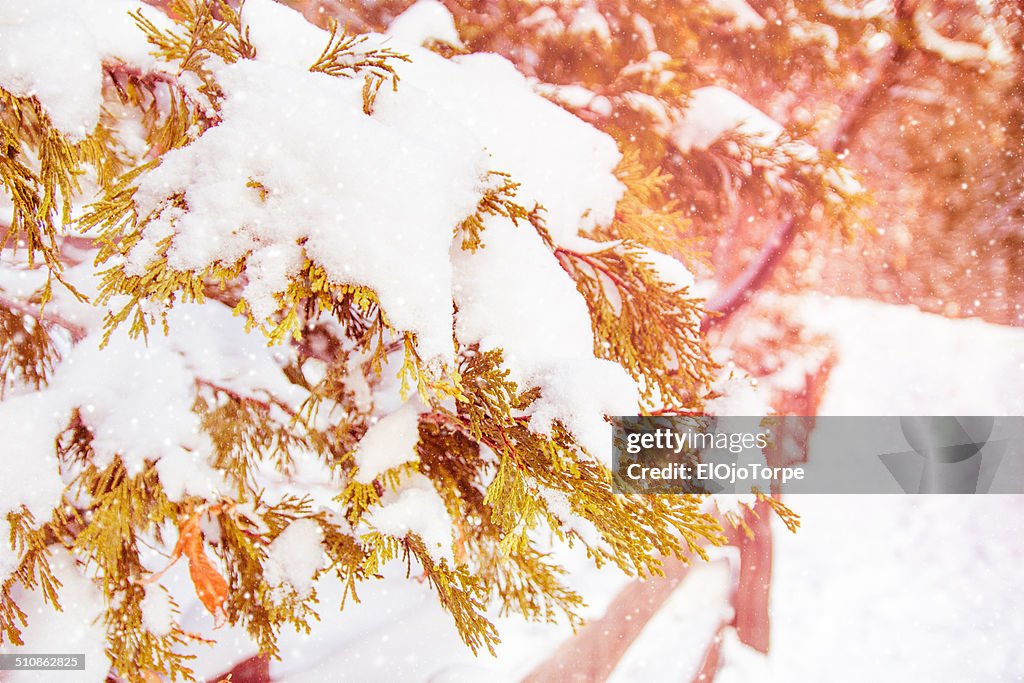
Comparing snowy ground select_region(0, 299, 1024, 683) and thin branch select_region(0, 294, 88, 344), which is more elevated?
thin branch select_region(0, 294, 88, 344)

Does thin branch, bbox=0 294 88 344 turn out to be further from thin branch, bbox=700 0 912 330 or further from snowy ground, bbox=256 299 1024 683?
snowy ground, bbox=256 299 1024 683

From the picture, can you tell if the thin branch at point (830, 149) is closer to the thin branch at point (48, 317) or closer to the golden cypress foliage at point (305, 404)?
the golden cypress foliage at point (305, 404)

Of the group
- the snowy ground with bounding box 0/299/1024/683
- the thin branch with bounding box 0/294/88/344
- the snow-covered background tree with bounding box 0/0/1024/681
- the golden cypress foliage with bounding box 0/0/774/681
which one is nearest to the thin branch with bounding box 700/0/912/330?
the snow-covered background tree with bounding box 0/0/1024/681

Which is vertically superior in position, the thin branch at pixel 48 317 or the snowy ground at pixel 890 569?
the thin branch at pixel 48 317

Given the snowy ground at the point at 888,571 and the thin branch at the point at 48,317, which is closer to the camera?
the thin branch at the point at 48,317

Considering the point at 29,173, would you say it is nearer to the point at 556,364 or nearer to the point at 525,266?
the point at 525,266

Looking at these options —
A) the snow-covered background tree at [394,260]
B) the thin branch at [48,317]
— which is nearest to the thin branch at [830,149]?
the snow-covered background tree at [394,260]

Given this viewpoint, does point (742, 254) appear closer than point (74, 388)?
No

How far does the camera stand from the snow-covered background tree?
1188 mm

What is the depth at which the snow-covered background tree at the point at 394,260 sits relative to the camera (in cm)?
119

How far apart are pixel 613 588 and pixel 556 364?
82.0 inches

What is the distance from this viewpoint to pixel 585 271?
1.91 m

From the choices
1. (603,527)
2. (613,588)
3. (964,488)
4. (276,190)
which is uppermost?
(276,190)

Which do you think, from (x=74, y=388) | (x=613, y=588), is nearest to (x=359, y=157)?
(x=74, y=388)
